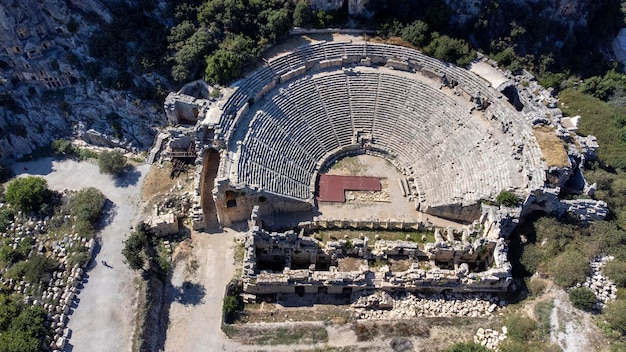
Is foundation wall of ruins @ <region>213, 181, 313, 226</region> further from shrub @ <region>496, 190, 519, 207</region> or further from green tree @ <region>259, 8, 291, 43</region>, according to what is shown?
green tree @ <region>259, 8, 291, 43</region>

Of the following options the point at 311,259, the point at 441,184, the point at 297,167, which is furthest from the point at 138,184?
the point at 441,184

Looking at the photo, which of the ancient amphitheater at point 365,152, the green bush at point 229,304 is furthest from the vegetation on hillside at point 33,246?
the green bush at point 229,304

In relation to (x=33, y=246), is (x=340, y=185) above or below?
above

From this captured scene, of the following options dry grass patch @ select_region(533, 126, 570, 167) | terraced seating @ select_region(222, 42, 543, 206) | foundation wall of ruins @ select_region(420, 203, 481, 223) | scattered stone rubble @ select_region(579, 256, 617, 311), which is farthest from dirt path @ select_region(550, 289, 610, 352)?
dry grass patch @ select_region(533, 126, 570, 167)

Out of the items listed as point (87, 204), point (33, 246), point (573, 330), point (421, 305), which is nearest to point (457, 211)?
point (421, 305)

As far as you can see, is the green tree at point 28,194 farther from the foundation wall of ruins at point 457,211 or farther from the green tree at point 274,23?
the foundation wall of ruins at point 457,211

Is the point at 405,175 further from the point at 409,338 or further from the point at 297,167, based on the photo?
the point at 409,338

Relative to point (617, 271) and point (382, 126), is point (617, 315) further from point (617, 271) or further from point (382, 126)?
point (382, 126)
